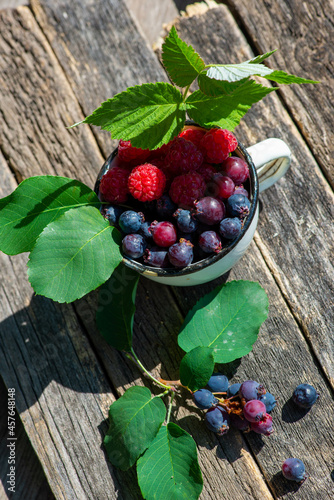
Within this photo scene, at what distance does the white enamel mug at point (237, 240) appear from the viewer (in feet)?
2.60

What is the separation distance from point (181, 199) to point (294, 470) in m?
0.64

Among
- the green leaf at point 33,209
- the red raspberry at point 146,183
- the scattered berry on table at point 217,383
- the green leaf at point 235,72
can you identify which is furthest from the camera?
the scattered berry on table at point 217,383

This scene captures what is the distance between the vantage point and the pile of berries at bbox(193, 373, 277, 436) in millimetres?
919

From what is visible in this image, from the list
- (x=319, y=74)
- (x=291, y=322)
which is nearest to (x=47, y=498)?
(x=291, y=322)

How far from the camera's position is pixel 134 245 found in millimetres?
780

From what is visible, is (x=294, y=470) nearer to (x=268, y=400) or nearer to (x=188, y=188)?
(x=268, y=400)

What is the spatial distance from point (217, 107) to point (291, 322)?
0.55 metres

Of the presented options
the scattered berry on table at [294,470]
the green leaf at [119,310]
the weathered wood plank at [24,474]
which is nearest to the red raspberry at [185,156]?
the green leaf at [119,310]

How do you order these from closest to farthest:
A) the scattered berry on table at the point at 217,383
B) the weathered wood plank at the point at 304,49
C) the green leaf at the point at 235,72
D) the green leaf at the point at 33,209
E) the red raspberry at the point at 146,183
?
the green leaf at the point at 235,72, the red raspberry at the point at 146,183, the green leaf at the point at 33,209, the scattered berry on table at the point at 217,383, the weathered wood plank at the point at 304,49

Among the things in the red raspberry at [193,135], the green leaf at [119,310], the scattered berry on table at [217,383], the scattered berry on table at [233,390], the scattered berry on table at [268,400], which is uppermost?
the red raspberry at [193,135]

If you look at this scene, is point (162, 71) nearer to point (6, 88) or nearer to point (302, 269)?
point (6, 88)

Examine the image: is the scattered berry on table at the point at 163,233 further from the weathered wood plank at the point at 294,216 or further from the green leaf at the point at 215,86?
the weathered wood plank at the point at 294,216

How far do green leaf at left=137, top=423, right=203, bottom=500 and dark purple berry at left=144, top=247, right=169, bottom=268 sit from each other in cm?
39

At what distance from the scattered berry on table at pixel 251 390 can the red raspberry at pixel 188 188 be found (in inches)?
17.9
